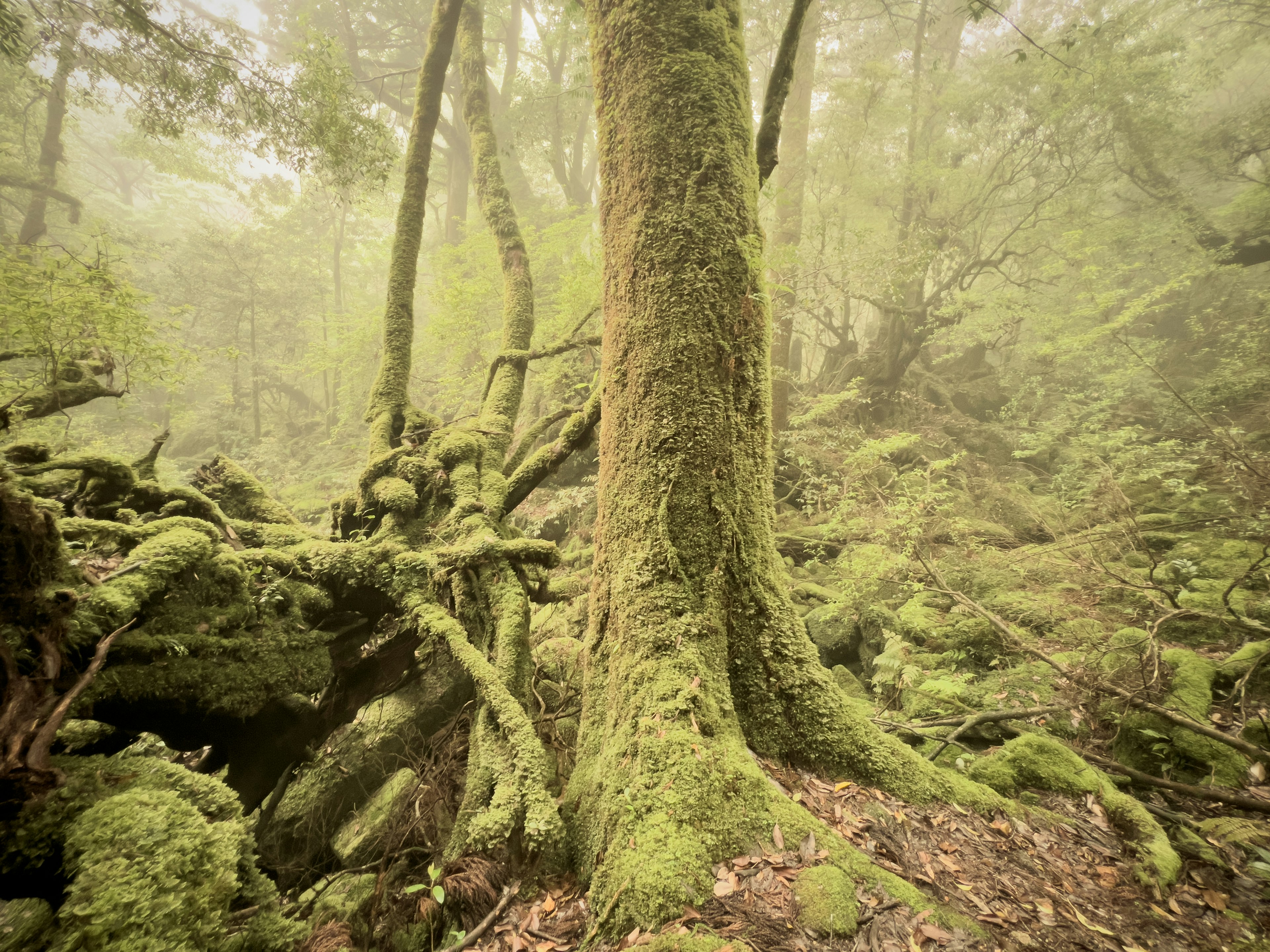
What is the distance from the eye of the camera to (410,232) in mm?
5996

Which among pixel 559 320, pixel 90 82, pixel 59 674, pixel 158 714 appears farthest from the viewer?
pixel 559 320

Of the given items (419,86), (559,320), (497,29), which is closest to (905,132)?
(559,320)

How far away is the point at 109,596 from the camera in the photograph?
2375 mm

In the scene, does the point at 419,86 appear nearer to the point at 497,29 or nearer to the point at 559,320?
the point at 559,320

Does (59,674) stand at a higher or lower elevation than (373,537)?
lower

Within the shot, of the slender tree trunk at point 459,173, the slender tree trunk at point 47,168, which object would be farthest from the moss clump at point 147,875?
the slender tree trunk at point 459,173

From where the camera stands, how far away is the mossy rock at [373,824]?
327 cm

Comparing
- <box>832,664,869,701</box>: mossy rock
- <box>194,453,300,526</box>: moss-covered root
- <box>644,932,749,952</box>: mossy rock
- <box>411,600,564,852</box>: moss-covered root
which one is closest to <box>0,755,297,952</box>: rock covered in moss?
<box>411,600,564,852</box>: moss-covered root

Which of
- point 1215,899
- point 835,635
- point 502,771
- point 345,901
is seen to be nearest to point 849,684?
point 835,635

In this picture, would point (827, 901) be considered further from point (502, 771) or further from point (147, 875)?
point (147, 875)

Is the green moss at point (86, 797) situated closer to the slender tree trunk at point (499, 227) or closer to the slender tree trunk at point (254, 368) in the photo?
the slender tree trunk at point (499, 227)

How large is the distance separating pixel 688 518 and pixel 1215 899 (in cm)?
266

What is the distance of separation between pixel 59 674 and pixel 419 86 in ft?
23.5

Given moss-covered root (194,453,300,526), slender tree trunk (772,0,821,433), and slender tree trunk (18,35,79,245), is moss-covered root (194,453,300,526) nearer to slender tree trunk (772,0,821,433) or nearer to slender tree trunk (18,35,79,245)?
slender tree trunk (772,0,821,433)
